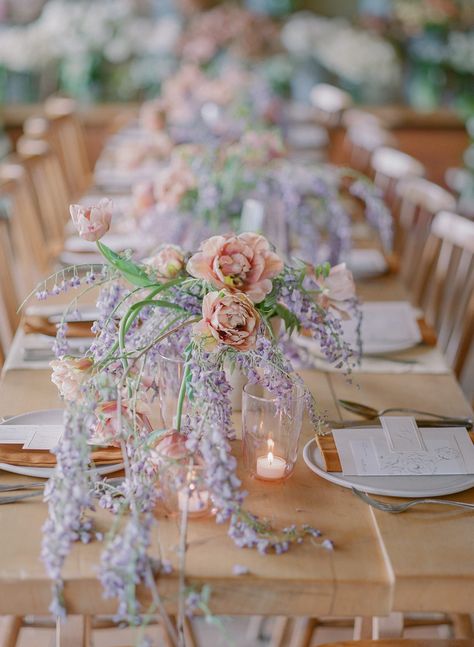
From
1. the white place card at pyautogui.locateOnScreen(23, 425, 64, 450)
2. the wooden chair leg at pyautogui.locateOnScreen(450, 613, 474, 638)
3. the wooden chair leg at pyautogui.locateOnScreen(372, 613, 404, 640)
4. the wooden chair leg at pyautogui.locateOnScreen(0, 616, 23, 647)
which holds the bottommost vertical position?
the wooden chair leg at pyautogui.locateOnScreen(450, 613, 474, 638)

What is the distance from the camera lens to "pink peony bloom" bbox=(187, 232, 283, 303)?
120 cm

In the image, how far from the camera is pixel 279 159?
260cm

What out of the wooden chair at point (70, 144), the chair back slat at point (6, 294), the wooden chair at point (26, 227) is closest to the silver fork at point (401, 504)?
the chair back slat at point (6, 294)

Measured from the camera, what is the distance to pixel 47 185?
3.34 meters

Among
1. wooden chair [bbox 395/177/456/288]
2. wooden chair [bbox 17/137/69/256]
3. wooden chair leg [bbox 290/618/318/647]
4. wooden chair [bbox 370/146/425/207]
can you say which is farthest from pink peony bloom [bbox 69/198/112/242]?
wooden chair [bbox 370/146/425/207]

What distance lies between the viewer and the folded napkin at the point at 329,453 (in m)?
1.31

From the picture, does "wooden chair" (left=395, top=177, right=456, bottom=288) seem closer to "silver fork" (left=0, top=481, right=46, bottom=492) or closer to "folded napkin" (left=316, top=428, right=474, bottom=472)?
"folded napkin" (left=316, top=428, right=474, bottom=472)

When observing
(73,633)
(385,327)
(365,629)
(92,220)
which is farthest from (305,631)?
(92,220)

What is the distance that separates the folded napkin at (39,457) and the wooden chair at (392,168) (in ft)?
6.81

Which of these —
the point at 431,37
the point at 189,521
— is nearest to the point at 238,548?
the point at 189,521

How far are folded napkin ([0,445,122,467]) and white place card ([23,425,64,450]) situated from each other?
0.7 inches

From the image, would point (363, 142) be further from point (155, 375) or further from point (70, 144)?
point (155, 375)

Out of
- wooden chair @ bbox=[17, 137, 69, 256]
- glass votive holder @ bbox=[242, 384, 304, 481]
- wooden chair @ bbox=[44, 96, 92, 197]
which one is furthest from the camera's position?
wooden chair @ bbox=[44, 96, 92, 197]

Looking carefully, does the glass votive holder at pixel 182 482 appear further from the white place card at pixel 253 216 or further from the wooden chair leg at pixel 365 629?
the white place card at pixel 253 216
